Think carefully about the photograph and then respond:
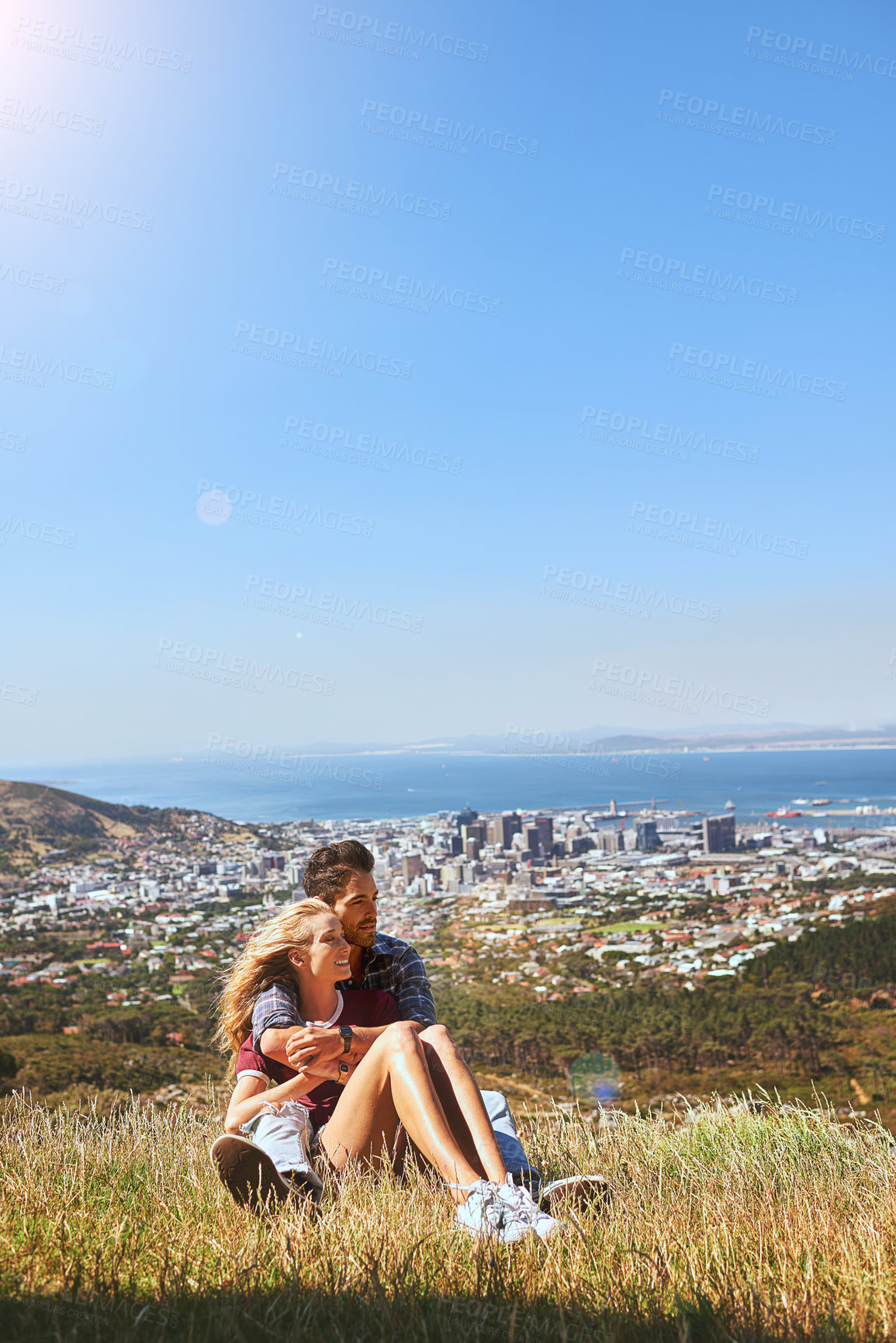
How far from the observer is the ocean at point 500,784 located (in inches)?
2064

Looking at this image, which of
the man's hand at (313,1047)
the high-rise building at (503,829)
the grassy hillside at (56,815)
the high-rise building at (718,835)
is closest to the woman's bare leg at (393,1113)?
the man's hand at (313,1047)

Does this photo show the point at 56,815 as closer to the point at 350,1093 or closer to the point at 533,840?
the point at 533,840

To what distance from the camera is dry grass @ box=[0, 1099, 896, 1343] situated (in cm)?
169

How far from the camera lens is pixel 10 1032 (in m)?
16.2

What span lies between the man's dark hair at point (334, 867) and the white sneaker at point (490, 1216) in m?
1.09

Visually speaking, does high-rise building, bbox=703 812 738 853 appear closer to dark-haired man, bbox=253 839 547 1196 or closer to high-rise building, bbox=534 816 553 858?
high-rise building, bbox=534 816 553 858

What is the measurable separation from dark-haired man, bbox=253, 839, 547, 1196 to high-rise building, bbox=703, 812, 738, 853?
37.0m

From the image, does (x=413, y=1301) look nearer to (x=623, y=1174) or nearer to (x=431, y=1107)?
(x=431, y=1107)

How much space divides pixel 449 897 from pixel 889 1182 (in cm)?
2876

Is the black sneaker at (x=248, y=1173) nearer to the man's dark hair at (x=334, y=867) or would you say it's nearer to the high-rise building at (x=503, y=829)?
the man's dark hair at (x=334, y=867)

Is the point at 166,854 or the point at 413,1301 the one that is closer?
the point at 413,1301

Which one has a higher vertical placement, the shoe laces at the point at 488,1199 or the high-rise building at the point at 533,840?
the shoe laces at the point at 488,1199

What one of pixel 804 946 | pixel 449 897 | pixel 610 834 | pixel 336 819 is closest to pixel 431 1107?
pixel 804 946

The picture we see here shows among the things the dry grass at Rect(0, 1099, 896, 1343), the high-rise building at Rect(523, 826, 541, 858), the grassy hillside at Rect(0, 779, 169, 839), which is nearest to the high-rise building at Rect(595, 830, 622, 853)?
the high-rise building at Rect(523, 826, 541, 858)
